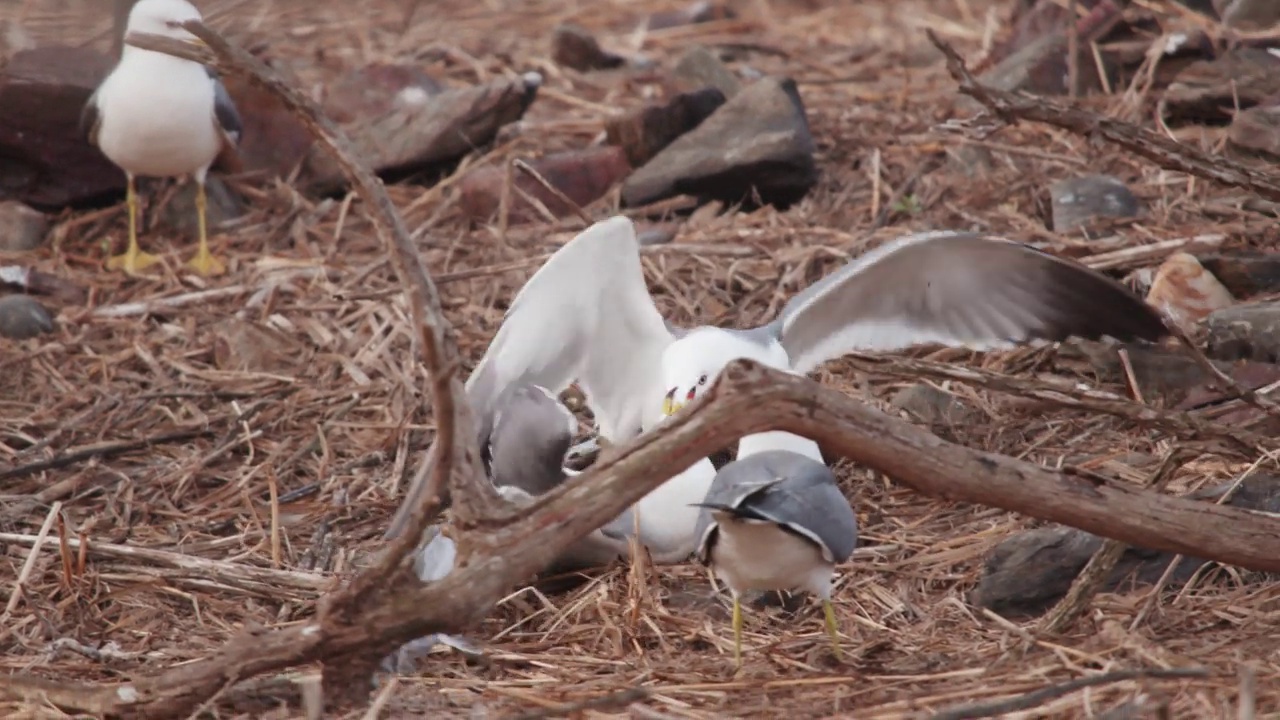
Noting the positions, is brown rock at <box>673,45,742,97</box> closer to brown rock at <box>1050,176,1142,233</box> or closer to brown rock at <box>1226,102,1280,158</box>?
brown rock at <box>1050,176,1142,233</box>

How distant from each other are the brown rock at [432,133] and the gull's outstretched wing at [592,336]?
86.8 inches

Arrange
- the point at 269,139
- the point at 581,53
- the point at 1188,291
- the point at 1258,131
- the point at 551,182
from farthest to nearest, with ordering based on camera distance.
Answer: the point at 581,53 < the point at 269,139 < the point at 551,182 < the point at 1258,131 < the point at 1188,291

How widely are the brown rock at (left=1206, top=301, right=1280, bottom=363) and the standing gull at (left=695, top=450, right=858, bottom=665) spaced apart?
170cm

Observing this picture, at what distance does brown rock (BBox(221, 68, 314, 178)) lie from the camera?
22.5 ft

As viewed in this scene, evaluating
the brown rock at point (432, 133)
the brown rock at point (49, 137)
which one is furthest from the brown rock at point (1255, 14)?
the brown rock at point (49, 137)

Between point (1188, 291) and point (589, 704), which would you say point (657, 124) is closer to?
point (1188, 291)

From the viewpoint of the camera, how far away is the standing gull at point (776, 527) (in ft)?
10.2

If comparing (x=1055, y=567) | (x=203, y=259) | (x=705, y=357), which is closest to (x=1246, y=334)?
(x=1055, y=567)

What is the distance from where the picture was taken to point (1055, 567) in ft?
11.7

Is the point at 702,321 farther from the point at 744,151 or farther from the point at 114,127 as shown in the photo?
the point at 114,127

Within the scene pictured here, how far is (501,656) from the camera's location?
3410mm

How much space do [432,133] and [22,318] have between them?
1860 millimetres

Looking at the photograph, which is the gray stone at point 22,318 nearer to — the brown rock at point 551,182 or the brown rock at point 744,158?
the brown rock at point 551,182

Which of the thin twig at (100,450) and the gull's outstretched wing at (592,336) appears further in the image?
the thin twig at (100,450)
